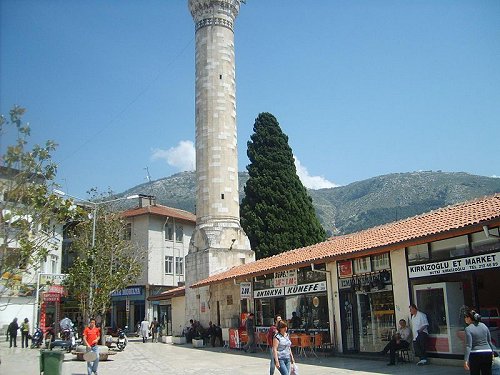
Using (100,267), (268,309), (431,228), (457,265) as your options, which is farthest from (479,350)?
(100,267)

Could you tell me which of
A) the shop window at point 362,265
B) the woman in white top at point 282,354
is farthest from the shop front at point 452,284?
the woman in white top at point 282,354

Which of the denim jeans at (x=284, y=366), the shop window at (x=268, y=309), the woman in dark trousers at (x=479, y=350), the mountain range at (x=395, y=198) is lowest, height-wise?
the denim jeans at (x=284, y=366)

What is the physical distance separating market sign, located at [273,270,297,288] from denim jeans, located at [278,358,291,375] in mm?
9721

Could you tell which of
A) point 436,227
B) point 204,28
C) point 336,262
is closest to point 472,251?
point 436,227

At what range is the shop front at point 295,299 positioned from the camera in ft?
57.4

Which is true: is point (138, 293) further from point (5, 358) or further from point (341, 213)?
point (341, 213)

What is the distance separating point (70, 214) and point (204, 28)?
2129 cm

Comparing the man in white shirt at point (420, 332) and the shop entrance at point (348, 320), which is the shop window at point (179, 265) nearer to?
the shop entrance at point (348, 320)

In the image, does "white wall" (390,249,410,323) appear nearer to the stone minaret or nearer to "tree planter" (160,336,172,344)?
the stone minaret

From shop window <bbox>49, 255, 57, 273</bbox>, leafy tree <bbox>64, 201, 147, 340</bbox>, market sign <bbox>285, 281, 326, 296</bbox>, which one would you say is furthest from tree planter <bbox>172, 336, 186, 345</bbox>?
shop window <bbox>49, 255, 57, 273</bbox>

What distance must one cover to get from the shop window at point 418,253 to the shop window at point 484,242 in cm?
147

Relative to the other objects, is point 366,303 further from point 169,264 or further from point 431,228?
point 169,264

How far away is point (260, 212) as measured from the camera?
35.6 meters

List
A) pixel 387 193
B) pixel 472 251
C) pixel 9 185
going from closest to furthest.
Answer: pixel 9 185, pixel 472 251, pixel 387 193
